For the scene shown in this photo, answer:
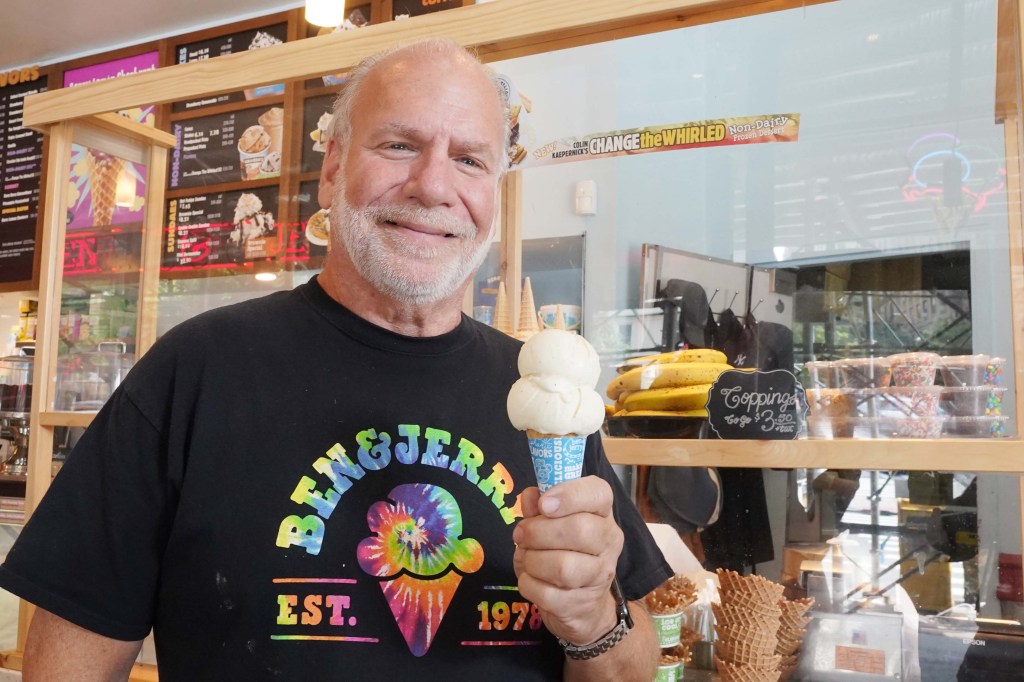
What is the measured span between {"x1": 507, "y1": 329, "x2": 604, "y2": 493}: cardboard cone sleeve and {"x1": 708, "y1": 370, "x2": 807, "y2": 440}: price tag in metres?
0.62

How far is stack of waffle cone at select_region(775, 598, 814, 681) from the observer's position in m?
1.80

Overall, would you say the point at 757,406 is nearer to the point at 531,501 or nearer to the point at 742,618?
the point at 742,618

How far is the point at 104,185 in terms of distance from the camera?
2.84 meters

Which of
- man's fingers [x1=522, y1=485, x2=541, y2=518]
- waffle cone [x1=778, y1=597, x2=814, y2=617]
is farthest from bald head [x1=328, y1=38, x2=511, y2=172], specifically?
waffle cone [x1=778, y1=597, x2=814, y2=617]

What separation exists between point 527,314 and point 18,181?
482cm

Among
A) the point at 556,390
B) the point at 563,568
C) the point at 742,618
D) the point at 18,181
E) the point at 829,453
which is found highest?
the point at 18,181

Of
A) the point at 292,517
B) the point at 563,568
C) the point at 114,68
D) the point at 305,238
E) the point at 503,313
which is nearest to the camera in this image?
the point at 563,568

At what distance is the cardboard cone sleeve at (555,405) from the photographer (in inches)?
47.4

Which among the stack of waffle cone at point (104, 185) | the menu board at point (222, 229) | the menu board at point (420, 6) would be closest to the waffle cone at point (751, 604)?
the menu board at point (222, 229)

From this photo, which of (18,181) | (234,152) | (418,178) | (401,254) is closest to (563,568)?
(401,254)

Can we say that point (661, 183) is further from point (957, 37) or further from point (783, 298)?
point (957, 37)

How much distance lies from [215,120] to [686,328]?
10.7 ft

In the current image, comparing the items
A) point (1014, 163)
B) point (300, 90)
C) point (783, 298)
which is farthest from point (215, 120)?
point (1014, 163)

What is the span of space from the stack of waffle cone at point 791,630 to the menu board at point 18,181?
516 cm
